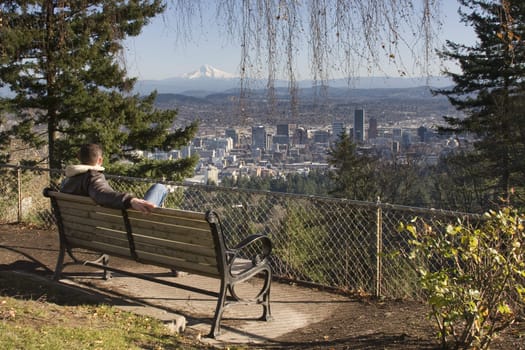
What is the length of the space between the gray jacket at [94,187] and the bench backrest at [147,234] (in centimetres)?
10

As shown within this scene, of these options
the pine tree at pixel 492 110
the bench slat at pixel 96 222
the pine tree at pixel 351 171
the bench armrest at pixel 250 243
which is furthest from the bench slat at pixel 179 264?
the pine tree at pixel 351 171

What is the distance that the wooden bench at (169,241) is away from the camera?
170 inches

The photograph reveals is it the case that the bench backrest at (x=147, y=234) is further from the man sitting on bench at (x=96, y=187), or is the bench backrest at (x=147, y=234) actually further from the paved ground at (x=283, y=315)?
the paved ground at (x=283, y=315)

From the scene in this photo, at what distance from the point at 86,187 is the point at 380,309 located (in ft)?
9.05

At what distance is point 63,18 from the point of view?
5.00 m

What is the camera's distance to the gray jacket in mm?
4594

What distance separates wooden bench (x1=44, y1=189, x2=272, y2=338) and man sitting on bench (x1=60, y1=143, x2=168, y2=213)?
10 cm

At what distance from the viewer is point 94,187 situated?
4.80 metres


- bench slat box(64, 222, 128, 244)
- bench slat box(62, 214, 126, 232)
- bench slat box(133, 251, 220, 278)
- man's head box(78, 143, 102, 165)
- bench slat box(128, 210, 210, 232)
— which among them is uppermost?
man's head box(78, 143, 102, 165)

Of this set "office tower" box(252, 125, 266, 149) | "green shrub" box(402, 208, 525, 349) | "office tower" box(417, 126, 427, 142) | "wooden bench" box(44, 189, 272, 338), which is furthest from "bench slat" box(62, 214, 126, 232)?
"office tower" box(417, 126, 427, 142)

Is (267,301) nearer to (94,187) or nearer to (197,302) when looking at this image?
(197,302)

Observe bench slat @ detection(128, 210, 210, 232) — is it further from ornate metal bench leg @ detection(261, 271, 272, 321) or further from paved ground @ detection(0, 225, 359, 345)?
ornate metal bench leg @ detection(261, 271, 272, 321)

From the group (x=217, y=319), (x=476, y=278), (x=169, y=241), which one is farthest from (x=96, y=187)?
(x=476, y=278)

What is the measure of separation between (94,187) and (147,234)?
0.59 metres
